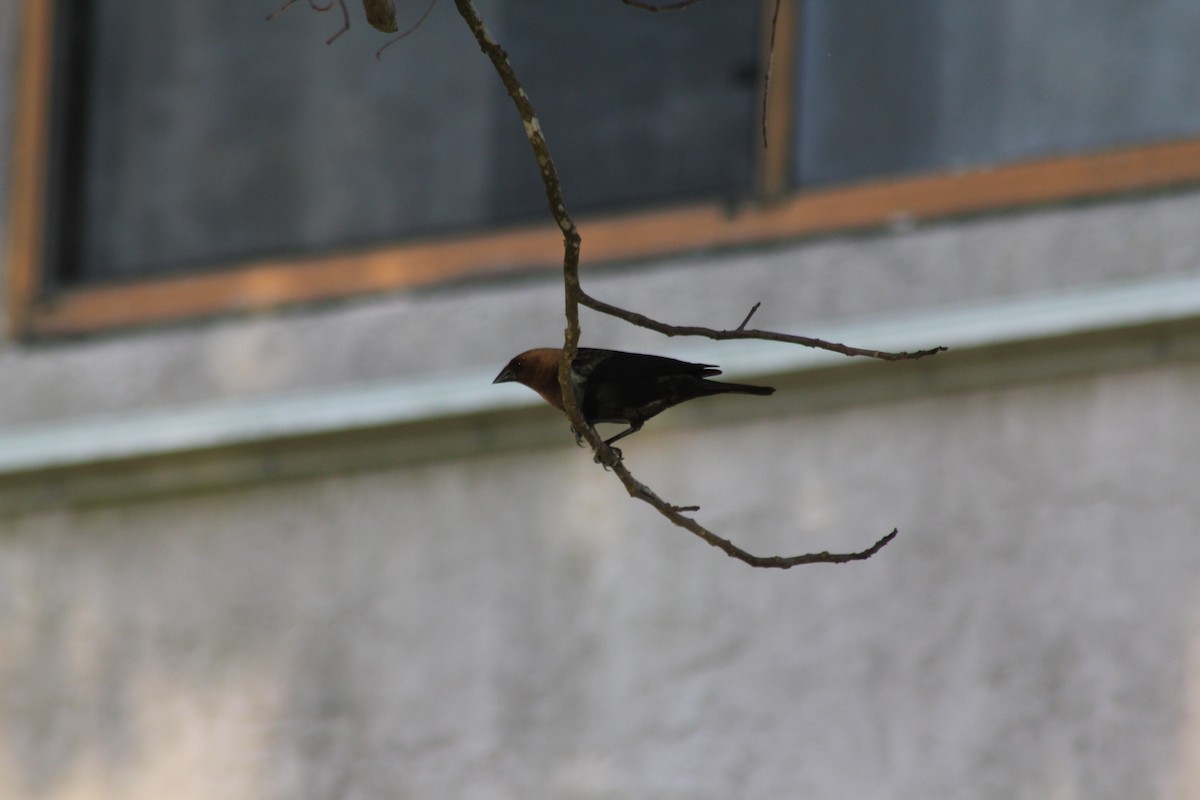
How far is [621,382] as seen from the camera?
3924mm

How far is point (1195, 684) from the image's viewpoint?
16.3ft

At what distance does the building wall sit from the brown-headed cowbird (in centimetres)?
151

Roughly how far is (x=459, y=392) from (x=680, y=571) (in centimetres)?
92

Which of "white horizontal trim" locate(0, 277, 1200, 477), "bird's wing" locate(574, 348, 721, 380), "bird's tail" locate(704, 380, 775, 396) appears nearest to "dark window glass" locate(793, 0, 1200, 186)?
"white horizontal trim" locate(0, 277, 1200, 477)

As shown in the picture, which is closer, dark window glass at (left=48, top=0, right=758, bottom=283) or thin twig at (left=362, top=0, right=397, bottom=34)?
thin twig at (left=362, top=0, right=397, bottom=34)

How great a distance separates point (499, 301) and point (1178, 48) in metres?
2.35

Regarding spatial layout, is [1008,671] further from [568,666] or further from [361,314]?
[361,314]

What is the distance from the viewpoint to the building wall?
16.9 feet

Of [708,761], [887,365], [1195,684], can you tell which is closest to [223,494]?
[708,761]

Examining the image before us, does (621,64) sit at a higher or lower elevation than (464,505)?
higher

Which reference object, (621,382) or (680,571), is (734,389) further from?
(680,571)

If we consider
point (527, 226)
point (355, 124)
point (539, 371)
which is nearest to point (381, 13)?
point (539, 371)

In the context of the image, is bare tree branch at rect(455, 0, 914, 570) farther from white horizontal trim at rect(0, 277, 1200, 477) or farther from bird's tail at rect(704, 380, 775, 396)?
white horizontal trim at rect(0, 277, 1200, 477)

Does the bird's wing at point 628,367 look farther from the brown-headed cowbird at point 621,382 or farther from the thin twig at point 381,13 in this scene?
the thin twig at point 381,13
